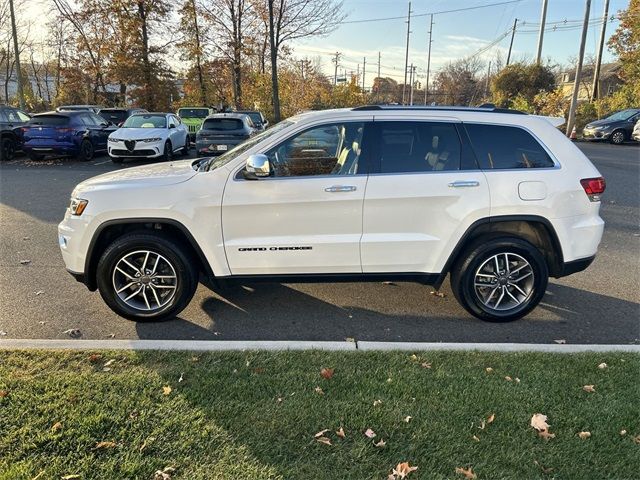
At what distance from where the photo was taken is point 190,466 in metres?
2.46

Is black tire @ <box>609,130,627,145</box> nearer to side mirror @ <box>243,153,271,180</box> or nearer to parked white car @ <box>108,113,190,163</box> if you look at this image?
parked white car @ <box>108,113,190,163</box>

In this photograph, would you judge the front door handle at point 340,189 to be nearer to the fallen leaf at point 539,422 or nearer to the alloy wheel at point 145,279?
the alloy wheel at point 145,279

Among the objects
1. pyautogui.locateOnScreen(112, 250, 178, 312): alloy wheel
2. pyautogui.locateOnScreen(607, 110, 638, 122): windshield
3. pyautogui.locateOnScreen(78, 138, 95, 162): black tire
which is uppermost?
pyautogui.locateOnScreen(607, 110, 638, 122): windshield

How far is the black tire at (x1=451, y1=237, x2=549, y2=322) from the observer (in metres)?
4.21

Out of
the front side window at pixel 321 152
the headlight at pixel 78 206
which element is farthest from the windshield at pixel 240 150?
the headlight at pixel 78 206

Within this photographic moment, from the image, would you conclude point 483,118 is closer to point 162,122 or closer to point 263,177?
point 263,177

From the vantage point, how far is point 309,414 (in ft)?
9.45

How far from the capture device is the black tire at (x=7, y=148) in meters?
15.6

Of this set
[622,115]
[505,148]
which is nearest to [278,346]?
[505,148]

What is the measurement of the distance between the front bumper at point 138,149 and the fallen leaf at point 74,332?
1144 centimetres

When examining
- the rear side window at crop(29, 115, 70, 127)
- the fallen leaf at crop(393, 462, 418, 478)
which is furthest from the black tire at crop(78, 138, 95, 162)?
the fallen leaf at crop(393, 462, 418, 478)

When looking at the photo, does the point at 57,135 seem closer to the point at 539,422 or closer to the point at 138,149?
the point at 138,149

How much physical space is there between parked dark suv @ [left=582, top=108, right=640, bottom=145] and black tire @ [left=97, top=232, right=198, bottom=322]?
23.7 m

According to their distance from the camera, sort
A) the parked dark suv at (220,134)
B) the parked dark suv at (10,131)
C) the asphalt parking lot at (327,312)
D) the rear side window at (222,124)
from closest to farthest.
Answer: the asphalt parking lot at (327,312)
the parked dark suv at (220,134)
the rear side window at (222,124)
the parked dark suv at (10,131)
